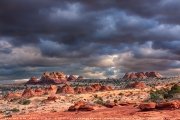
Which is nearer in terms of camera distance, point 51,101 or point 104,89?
point 51,101

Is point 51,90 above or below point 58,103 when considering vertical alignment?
above

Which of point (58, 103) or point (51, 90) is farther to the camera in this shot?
point (51, 90)

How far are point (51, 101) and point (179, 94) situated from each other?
2955 centimetres

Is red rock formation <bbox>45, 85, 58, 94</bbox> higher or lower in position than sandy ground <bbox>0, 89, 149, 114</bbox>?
higher

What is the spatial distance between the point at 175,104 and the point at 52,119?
15.8 meters

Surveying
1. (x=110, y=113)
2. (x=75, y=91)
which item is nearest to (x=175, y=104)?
(x=110, y=113)

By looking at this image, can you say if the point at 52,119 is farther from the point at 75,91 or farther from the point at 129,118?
the point at 75,91

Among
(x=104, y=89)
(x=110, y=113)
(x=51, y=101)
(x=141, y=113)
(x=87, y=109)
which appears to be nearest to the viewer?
(x=141, y=113)

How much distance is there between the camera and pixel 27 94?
11281 centimetres

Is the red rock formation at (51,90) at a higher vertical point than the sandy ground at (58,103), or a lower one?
higher

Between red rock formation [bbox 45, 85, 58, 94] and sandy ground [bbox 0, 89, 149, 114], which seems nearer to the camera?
sandy ground [bbox 0, 89, 149, 114]

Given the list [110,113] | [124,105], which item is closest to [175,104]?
[110,113]

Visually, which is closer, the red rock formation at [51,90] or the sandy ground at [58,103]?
the sandy ground at [58,103]

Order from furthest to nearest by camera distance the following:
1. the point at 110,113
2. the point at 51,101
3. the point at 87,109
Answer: the point at 51,101 < the point at 87,109 < the point at 110,113
